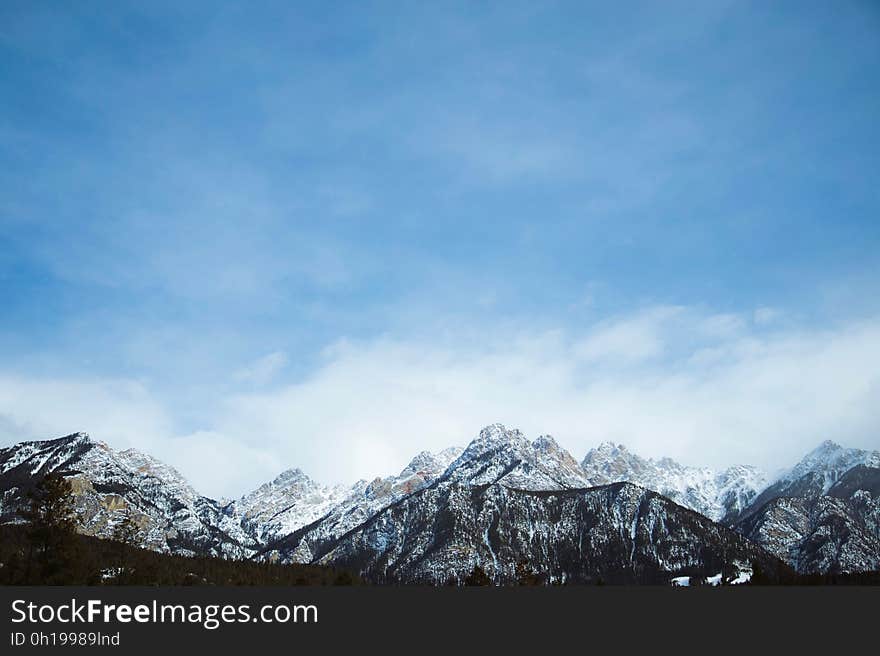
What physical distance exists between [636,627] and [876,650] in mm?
17649

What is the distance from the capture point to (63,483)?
8912 cm

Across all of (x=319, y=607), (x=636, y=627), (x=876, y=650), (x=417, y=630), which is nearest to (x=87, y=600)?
(x=319, y=607)

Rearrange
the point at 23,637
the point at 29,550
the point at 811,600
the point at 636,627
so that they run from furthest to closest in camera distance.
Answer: the point at 29,550
the point at 811,600
the point at 636,627
the point at 23,637

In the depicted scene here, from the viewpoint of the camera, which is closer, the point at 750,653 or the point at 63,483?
the point at 750,653

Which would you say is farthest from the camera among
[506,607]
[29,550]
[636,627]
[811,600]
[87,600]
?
[29,550]

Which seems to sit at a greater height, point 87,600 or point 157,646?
point 87,600

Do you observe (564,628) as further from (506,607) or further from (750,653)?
(750,653)

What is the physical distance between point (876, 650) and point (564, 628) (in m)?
23.6

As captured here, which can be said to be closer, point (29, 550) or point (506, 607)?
point (506, 607)

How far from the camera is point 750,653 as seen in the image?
1935 inches

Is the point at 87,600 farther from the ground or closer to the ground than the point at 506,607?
farther from the ground

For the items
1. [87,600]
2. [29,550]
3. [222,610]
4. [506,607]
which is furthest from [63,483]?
[506,607]

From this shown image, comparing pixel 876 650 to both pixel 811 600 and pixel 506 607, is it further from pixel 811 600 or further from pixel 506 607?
pixel 506 607

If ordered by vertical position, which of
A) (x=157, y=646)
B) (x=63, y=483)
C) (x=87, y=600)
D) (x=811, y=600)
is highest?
(x=63, y=483)
